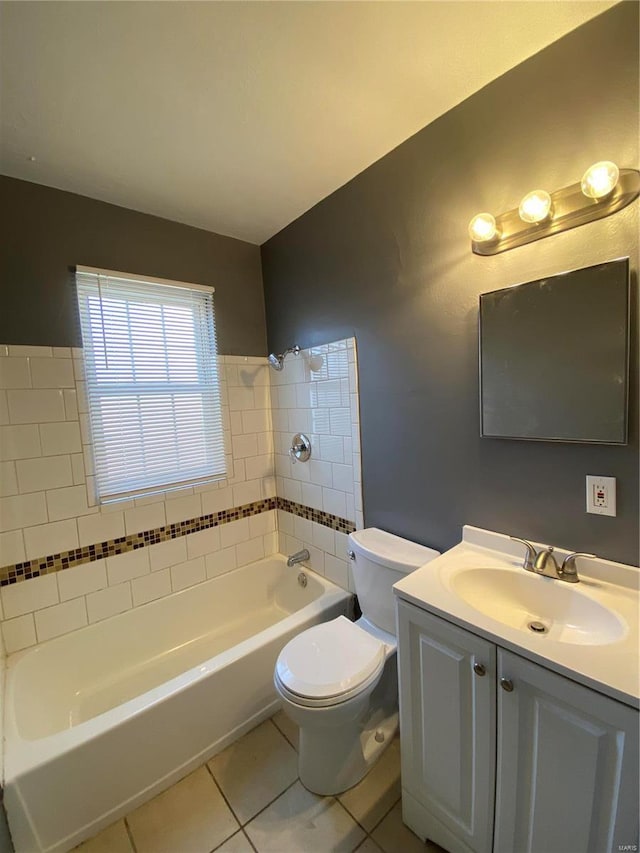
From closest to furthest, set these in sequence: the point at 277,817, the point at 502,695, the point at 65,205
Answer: the point at 502,695
the point at 277,817
the point at 65,205

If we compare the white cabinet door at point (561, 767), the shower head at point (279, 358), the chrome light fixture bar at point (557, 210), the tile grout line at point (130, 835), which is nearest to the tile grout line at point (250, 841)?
the tile grout line at point (130, 835)

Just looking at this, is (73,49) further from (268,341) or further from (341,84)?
(268,341)

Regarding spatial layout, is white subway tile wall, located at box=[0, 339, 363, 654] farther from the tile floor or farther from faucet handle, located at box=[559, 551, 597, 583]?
faucet handle, located at box=[559, 551, 597, 583]

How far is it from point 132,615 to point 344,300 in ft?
6.54

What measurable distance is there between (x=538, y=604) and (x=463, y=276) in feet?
3.77

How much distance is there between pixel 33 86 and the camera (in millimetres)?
1141

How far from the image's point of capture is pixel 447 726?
3.40 ft

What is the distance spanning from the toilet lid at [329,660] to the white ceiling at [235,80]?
6.54ft

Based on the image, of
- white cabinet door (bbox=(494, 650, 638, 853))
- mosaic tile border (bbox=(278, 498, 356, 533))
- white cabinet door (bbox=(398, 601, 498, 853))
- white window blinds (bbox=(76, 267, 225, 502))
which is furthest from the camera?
mosaic tile border (bbox=(278, 498, 356, 533))

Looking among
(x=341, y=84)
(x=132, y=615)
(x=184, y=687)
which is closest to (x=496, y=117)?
(x=341, y=84)

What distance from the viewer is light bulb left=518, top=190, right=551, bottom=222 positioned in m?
1.07

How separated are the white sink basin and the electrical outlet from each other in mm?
238

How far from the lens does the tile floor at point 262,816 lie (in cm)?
121

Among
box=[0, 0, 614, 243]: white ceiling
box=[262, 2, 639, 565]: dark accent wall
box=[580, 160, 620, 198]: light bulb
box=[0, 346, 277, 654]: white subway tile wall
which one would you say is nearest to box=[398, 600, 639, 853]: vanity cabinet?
box=[262, 2, 639, 565]: dark accent wall
